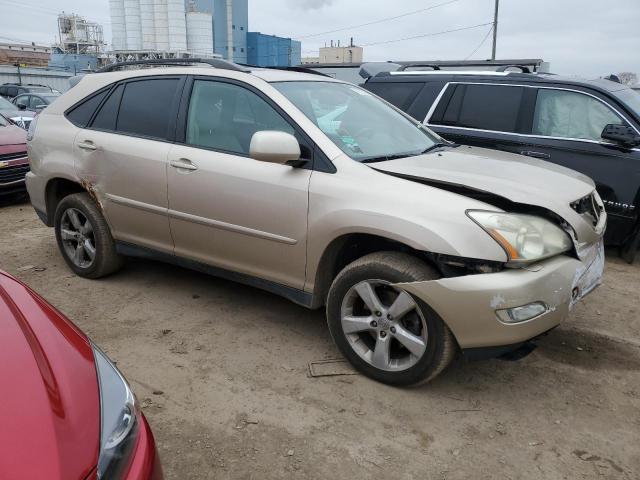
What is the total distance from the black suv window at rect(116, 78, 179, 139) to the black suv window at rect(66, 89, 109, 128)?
0.89 feet

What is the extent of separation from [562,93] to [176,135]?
382 centimetres

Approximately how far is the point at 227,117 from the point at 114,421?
2.38 meters

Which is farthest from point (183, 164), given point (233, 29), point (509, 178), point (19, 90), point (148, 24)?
point (233, 29)

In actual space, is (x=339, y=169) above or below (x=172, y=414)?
above

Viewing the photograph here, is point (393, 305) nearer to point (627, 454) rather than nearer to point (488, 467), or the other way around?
point (488, 467)

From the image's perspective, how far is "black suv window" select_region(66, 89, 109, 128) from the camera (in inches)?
166

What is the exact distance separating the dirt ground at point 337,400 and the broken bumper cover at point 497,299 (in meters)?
0.47

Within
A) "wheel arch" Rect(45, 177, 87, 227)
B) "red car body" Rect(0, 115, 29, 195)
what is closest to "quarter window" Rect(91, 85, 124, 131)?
"wheel arch" Rect(45, 177, 87, 227)

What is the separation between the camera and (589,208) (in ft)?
10.4

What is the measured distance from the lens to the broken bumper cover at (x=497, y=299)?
2500mm

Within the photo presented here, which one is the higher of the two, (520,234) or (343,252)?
(520,234)

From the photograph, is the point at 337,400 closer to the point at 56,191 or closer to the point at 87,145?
the point at 87,145

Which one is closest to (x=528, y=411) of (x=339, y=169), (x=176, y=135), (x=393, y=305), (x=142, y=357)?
(x=393, y=305)

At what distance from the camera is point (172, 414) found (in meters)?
2.70
